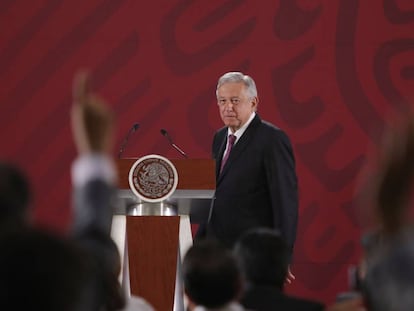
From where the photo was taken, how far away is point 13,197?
53.4 inches

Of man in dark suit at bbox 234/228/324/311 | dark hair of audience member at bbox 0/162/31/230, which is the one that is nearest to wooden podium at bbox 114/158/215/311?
man in dark suit at bbox 234/228/324/311

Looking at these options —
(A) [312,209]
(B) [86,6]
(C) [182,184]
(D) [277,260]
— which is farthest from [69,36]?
(D) [277,260]

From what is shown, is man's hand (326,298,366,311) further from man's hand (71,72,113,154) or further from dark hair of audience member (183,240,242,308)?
man's hand (71,72,113,154)

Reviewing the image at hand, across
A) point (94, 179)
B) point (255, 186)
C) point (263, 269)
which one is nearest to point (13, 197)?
point (94, 179)

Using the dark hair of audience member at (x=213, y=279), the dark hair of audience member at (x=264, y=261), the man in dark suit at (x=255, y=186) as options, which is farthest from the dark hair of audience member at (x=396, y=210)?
the man in dark suit at (x=255, y=186)

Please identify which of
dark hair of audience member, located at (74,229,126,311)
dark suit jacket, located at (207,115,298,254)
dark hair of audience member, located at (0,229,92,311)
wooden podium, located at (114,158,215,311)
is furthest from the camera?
dark suit jacket, located at (207,115,298,254)

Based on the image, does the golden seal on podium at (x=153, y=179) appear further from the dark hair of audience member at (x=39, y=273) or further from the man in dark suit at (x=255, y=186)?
the dark hair of audience member at (x=39, y=273)

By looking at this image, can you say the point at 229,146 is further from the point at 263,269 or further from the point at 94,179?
the point at 94,179

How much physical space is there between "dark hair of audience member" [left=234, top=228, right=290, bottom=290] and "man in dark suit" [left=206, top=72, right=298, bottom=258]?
5.94 feet

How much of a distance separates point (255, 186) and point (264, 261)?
201 cm

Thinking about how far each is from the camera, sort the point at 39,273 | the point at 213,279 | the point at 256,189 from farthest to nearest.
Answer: the point at 256,189, the point at 213,279, the point at 39,273

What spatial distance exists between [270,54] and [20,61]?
192cm

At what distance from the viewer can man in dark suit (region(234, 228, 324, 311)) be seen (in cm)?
246

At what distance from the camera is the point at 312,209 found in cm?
666
